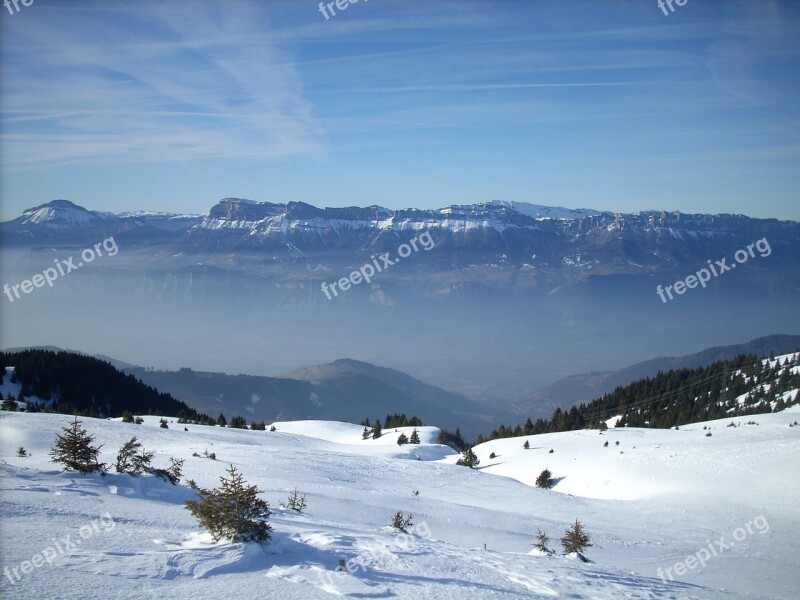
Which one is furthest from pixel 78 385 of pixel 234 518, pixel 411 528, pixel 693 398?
pixel 693 398

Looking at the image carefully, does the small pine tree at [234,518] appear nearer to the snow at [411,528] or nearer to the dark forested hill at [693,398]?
the snow at [411,528]

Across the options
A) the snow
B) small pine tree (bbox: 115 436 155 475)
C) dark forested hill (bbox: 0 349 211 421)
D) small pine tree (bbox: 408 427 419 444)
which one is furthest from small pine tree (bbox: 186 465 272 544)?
dark forested hill (bbox: 0 349 211 421)

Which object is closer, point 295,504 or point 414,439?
point 295,504

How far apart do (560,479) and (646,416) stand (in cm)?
4141

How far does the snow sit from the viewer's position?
20.9ft

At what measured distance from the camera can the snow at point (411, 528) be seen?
6.38m

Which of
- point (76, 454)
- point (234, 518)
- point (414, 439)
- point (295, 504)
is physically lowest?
point (414, 439)

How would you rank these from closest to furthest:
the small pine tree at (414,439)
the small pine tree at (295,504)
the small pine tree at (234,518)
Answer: the small pine tree at (234,518)
the small pine tree at (295,504)
the small pine tree at (414,439)

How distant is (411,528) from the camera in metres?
11.8

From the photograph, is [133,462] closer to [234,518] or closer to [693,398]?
[234,518]

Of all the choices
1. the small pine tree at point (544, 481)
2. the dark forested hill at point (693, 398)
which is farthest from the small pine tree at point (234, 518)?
the dark forested hill at point (693, 398)

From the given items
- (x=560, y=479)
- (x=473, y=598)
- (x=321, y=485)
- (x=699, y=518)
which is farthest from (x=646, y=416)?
(x=473, y=598)

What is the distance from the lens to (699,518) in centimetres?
1773

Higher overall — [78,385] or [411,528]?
[78,385]
